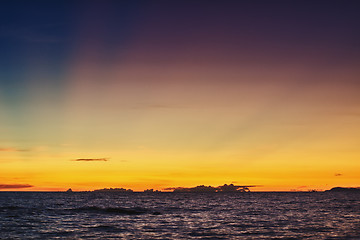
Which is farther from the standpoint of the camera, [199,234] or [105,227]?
[105,227]

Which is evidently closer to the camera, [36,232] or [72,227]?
[36,232]

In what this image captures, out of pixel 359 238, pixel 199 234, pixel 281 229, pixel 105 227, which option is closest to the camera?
pixel 359 238

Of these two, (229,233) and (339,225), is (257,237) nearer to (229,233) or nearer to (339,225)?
(229,233)

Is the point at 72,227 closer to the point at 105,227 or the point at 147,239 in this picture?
the point at 105,227

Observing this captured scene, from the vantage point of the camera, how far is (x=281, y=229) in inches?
1917

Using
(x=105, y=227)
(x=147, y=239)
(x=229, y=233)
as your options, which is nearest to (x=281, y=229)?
(x=229, y=233)

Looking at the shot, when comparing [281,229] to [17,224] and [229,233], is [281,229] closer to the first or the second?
[229,233]

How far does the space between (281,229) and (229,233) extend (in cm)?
779

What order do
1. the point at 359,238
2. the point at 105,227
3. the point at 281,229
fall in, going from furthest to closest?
the point at 105,227 → the point at 281,229 → the point at 359,238

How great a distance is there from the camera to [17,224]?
5494 cm

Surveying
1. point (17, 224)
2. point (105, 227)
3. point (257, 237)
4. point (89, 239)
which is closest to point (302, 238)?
point (257, 237)

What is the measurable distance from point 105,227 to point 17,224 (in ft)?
43.5

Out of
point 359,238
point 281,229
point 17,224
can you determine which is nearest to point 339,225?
point 281,229

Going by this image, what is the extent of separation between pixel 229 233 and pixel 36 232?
74.1 ft
